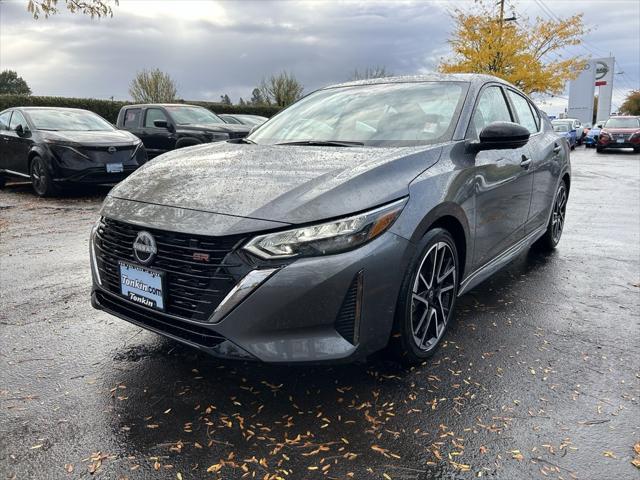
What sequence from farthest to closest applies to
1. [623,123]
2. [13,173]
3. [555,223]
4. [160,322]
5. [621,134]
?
[623,123], [621,134], [13,173], [555,223], [160,322]

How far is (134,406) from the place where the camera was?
249 cm

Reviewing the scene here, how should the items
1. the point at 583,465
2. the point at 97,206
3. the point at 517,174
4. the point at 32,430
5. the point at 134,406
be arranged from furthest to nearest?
the point at 97,206
the point at 517,174
the point at 134,406
the point at 32,430
the point at 583,465

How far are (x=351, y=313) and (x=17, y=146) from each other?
29.7ft

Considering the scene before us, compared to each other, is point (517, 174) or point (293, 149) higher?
Answer: point (293, 149)

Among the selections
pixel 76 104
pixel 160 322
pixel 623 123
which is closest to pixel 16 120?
pixel 160 322

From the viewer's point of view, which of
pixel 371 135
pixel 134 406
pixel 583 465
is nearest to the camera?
Answer: pixel 583 465

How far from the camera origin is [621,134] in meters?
22.0

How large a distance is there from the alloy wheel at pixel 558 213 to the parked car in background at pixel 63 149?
6485 mm

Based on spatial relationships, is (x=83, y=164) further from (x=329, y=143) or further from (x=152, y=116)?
(x=329, y=143)

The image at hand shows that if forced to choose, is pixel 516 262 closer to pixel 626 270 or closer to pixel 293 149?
pixel 626 270

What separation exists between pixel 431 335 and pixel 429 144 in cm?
112

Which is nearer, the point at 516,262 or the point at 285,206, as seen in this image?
the point at 285,206

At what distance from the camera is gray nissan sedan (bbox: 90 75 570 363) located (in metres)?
2.24

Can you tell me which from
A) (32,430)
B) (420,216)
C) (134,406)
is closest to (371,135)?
(420,216)
